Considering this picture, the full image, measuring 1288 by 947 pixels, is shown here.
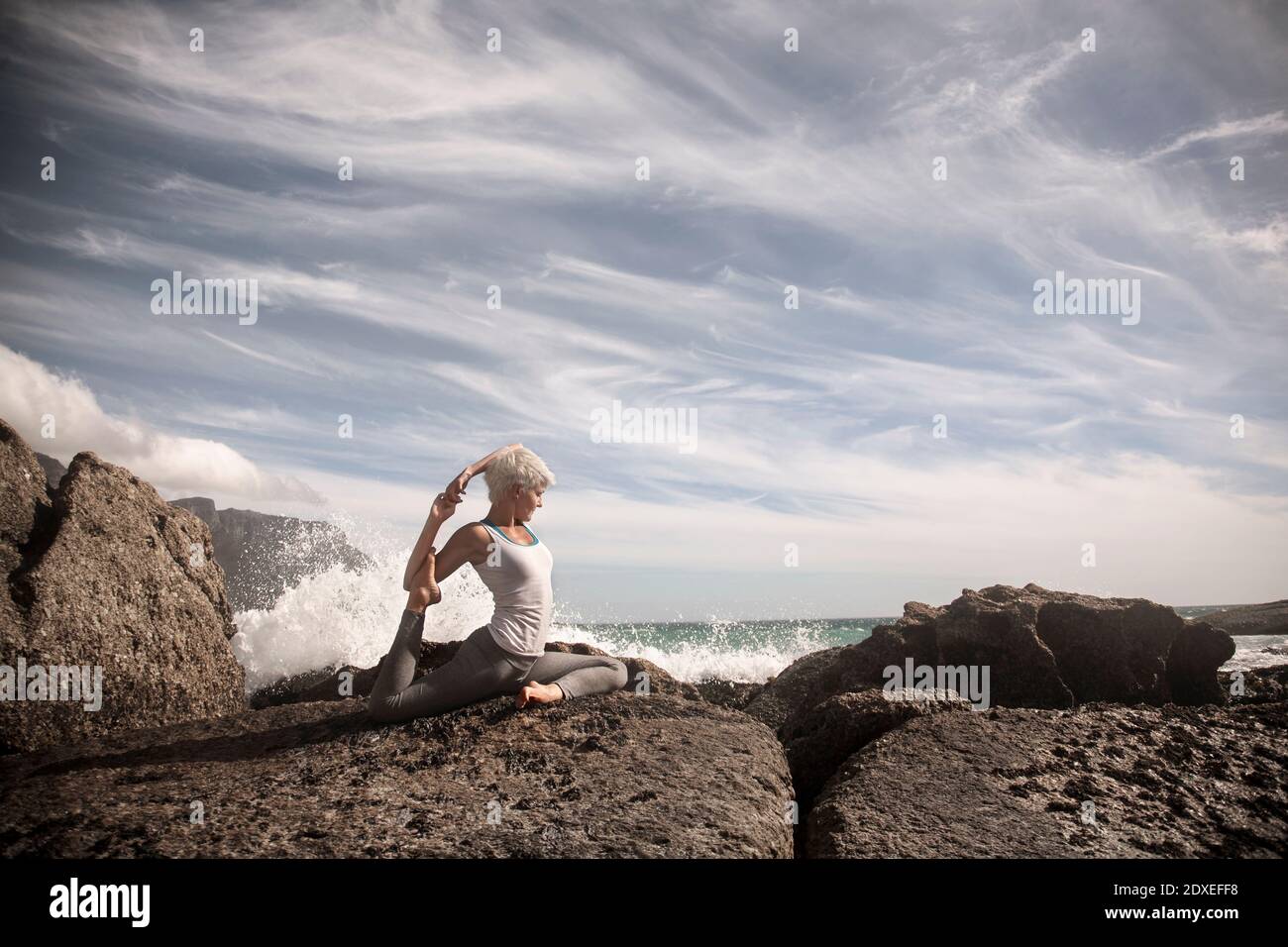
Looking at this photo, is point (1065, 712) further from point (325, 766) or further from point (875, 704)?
point (325, 766)

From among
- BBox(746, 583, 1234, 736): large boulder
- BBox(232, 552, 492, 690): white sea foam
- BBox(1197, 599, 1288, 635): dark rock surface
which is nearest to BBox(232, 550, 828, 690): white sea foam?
BBox(232, 552, 492, 690): white sea foam

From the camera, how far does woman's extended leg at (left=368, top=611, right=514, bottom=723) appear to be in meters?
4.63

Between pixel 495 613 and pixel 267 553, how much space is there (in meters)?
55.7

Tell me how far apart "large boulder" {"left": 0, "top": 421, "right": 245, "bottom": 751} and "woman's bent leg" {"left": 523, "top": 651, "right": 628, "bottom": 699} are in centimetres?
277

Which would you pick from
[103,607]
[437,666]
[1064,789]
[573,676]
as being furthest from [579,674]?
[103,607]

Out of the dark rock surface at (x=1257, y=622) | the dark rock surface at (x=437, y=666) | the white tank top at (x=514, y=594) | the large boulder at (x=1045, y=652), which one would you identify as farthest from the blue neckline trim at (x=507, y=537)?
the dark rock surface at (x=1257, y=622)

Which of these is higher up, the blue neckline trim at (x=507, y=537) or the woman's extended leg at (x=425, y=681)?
the blue neckline trim at (x=507, y=537)

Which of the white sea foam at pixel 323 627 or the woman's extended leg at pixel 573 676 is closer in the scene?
the woman's extended leg at pixel 573 676

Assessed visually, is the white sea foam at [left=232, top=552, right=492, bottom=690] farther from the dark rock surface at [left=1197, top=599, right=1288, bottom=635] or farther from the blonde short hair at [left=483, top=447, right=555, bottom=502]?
the dark rock surface at [left=1197, top=599, right=1288, bottom=635]

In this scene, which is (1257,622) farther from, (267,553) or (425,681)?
(267,553)

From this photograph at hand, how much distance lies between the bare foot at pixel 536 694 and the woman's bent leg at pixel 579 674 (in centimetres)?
7

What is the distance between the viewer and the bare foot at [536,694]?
15.3 ft

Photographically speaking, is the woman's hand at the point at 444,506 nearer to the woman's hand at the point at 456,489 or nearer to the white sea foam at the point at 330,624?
the woman's hand at the point at 456,489

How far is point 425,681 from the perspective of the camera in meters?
4.70
